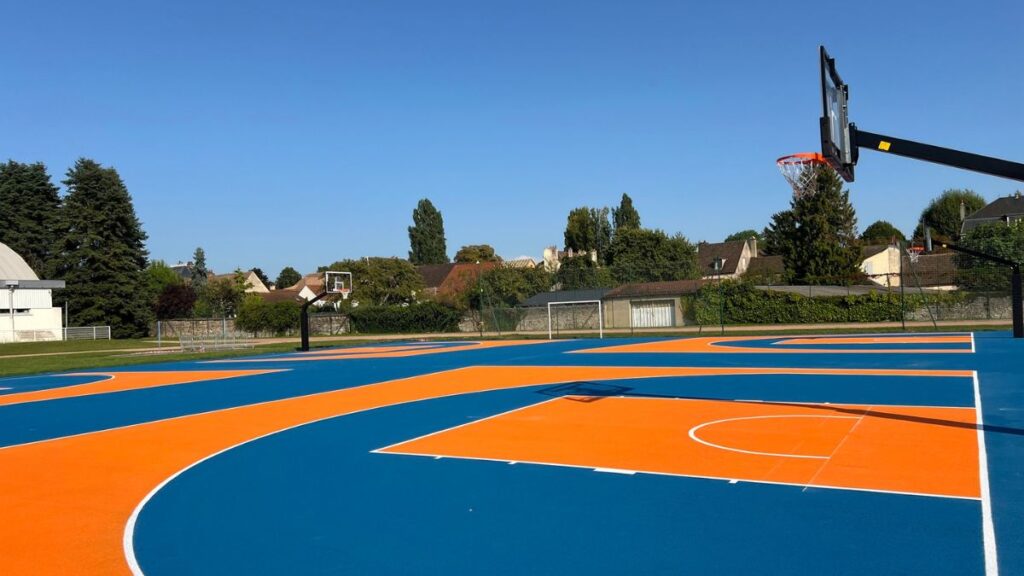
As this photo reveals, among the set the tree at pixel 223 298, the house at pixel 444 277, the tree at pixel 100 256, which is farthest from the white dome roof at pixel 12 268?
the house at pixel 444 277

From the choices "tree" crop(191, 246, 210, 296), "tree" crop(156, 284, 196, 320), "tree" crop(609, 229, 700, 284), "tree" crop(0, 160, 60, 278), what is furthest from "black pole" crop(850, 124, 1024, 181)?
"tree" crop(191, 246, 210, 296)

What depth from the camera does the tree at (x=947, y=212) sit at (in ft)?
314

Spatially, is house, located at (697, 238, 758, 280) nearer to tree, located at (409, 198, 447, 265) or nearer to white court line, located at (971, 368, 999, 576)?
tree, located at (409, 198, 447, 265)

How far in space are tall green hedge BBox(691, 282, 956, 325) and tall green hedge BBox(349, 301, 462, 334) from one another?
17.1 m

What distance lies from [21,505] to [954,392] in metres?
14.2

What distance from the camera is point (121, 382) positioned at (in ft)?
74.2

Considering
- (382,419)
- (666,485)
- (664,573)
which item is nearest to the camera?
(664,573)

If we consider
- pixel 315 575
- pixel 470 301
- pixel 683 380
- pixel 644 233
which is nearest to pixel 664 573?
pixel 315 575

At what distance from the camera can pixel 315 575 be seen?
550cm

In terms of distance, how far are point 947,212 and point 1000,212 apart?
20974 millimetres

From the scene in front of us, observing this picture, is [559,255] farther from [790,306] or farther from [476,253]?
[790,306]

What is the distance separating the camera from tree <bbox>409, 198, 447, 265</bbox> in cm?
10975

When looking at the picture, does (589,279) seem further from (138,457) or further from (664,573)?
(664,573)

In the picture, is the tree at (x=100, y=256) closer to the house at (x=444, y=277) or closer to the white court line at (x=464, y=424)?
the house at (x=444, y=277)
